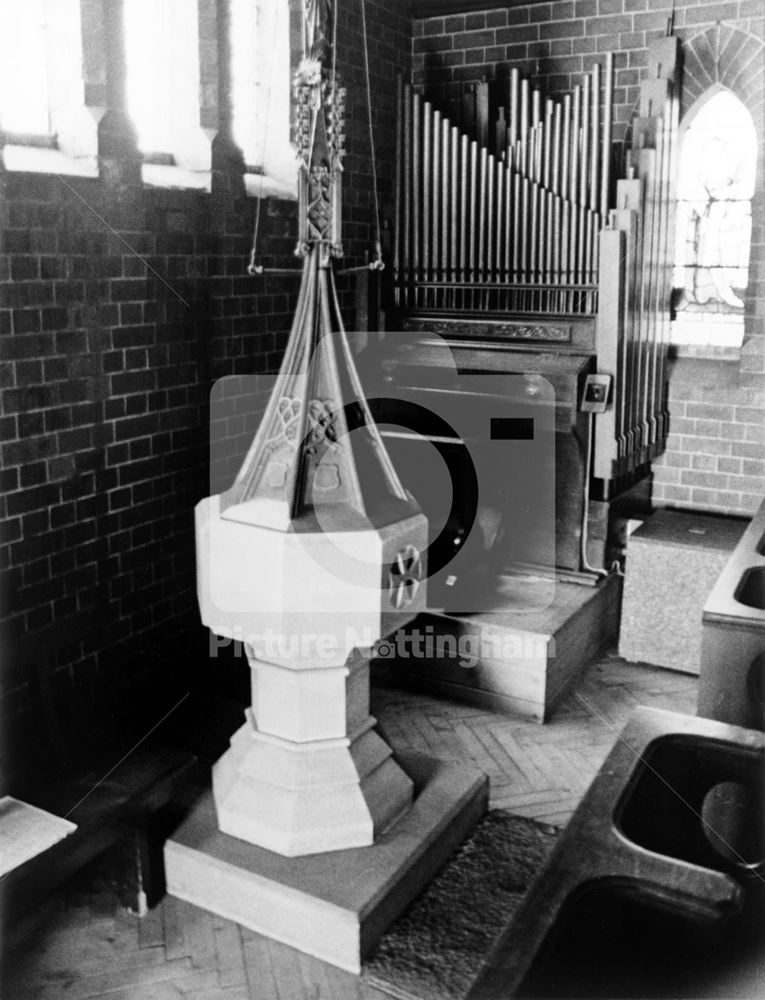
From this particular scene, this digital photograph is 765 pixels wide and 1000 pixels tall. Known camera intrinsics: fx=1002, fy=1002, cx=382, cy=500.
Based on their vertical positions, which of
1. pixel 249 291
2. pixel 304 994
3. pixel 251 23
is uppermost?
pixel 251 23

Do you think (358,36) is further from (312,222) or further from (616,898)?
(616,898)

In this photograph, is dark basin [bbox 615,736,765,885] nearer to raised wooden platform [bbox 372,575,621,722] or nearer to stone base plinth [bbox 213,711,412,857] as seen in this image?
stone base plinth [bbox 213,711,412,857]

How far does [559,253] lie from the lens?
4.88 m

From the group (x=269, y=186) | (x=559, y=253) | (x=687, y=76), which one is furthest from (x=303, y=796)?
(x=687, y=76)

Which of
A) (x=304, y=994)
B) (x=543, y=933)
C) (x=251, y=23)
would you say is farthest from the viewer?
(x=251, y=23)

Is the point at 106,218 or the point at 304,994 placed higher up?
the point at 106,218

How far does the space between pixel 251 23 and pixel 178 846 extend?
3.51 meters

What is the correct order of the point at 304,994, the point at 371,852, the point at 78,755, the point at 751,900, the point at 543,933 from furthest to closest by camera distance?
the point at 78,755 < the point at 371,852 < the point at 304,994 < the point at 751,900 < the point at 543,933

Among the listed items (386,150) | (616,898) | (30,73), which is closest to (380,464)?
(616,898)

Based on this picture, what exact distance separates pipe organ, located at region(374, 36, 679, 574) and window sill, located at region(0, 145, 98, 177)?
6.27 feet

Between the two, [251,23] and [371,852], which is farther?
[251,23]

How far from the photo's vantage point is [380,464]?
2.94 meters

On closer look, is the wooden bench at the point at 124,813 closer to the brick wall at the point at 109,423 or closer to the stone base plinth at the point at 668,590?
the brick wall at the point at 109,423

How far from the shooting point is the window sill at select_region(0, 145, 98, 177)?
3.35 metres
